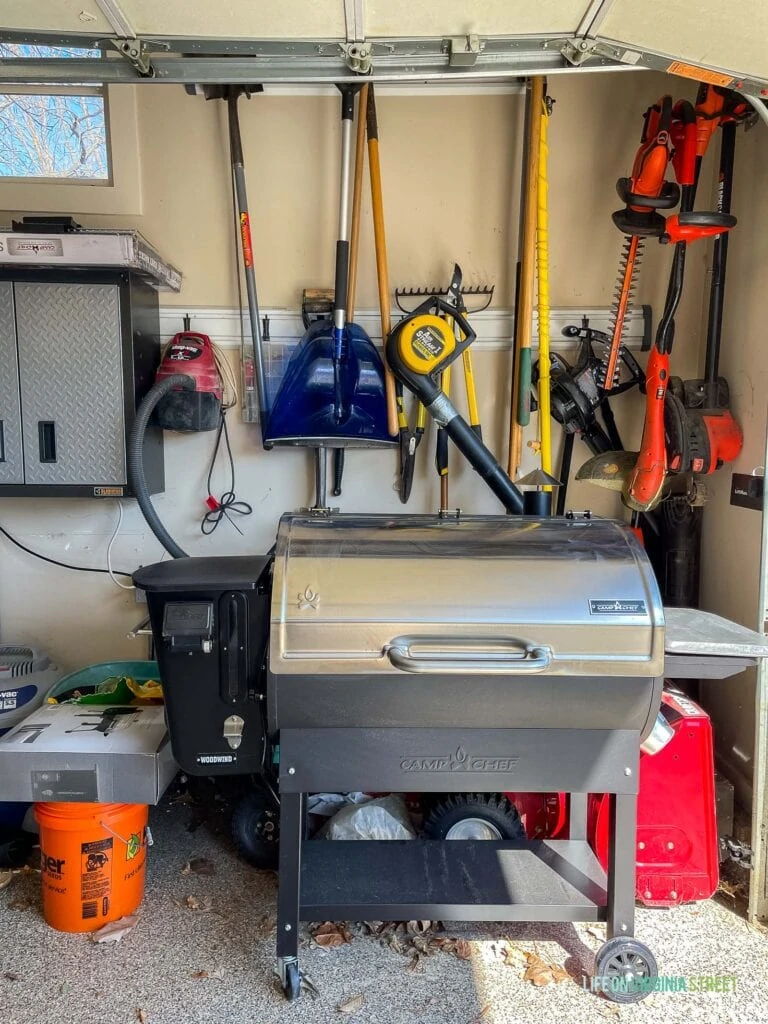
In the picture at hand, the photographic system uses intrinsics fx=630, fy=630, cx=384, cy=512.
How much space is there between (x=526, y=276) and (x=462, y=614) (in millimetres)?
1449

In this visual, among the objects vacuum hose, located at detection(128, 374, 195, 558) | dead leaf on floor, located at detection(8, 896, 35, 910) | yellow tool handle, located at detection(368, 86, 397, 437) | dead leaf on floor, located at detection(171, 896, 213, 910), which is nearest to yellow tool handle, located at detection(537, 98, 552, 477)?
yellow tool handle, located at detection(368, 86, 397, 437)

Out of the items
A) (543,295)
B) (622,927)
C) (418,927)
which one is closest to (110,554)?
(418,927)

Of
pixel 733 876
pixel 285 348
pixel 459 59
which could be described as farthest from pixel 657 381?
pixel 733 876

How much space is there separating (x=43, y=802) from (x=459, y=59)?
2459mm

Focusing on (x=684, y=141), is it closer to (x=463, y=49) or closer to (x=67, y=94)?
(x=463, y=49)

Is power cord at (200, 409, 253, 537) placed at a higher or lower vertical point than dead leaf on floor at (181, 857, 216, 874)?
higher

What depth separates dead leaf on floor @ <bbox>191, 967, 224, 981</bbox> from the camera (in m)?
1.67

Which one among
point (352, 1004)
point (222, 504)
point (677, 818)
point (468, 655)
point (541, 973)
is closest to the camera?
point (468, 655)

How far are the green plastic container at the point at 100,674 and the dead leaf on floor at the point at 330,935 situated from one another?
105 cm

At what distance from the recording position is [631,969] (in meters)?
1.64

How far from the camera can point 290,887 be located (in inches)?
62.8

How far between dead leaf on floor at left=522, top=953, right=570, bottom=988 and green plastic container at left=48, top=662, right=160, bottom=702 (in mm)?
1546

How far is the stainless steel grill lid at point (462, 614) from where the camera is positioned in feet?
4.95

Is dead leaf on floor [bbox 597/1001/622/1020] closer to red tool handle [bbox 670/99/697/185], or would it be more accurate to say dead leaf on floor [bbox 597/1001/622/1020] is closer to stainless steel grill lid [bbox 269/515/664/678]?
stainless steel grill lid [bbox 269/515/664/678]
